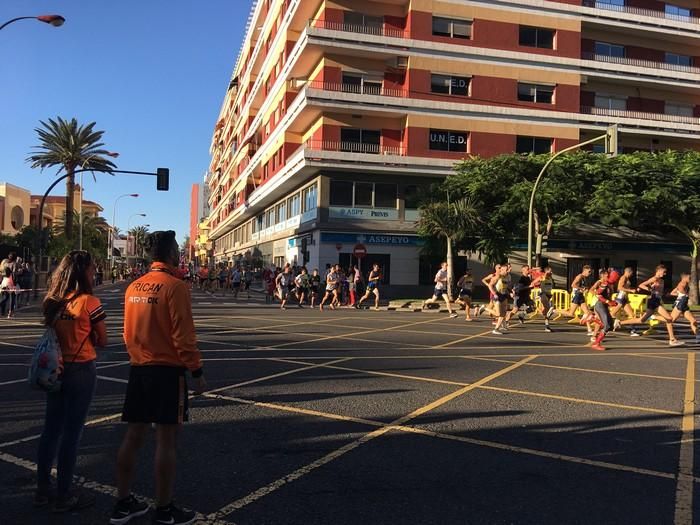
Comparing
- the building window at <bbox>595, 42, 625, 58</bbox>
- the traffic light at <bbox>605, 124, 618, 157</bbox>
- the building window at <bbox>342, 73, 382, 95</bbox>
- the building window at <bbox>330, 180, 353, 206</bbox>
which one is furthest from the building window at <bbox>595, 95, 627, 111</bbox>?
the traffic light at <bbox>605, 124, 618, 157</bbox>

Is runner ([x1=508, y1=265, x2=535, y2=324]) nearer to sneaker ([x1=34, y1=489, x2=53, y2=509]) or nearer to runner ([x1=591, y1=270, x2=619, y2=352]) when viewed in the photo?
runner ([x1=591, y1=270, x2=619, y2=352])

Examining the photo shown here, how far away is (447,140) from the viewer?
100ft

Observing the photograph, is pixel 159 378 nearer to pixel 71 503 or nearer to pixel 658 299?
pixel 71 503

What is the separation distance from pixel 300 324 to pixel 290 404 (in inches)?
363

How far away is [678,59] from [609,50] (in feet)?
17.3

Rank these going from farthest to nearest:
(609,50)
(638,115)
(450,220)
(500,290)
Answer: (609,50), (638,115), (450,220), (500,290)

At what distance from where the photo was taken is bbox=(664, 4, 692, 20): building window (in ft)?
115

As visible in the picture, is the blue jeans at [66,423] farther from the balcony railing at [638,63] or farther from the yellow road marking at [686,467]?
the balcony railing at [638,63]

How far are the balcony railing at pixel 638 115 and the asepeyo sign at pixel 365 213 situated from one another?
42.7 feet

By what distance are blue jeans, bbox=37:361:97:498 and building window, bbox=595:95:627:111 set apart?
117 feet

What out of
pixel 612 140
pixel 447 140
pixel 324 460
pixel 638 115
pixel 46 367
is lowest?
pixel 324 460

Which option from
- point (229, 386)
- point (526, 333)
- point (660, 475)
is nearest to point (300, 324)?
point (526, 333)

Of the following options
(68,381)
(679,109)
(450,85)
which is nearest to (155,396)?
(68,381)

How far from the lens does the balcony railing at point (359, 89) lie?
29609 millimetres
